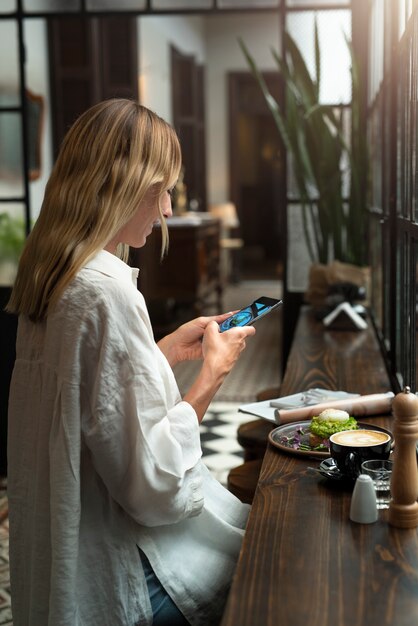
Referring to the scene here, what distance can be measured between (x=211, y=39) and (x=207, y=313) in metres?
4.15

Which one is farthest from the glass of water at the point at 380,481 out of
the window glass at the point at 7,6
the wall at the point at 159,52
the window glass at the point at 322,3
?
the wall at the point at 159,52

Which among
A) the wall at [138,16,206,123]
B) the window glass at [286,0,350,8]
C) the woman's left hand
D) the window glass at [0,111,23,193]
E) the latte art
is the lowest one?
the latte art

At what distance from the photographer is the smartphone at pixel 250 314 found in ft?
5.90

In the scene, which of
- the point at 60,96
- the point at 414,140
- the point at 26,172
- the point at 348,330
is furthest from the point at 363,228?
the point at 60,96

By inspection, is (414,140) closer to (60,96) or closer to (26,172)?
(26,172)

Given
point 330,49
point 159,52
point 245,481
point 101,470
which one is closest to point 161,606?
point 101,470

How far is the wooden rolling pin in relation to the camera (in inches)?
76.2

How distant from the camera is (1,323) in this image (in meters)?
3.96

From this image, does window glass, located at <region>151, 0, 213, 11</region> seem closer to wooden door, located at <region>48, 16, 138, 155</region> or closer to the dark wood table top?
the dark wood table top

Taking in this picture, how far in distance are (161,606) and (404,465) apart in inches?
19.7

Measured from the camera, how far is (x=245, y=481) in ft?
7.50

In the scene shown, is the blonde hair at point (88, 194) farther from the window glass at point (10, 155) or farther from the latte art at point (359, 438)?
the window glass at point (10, 155)

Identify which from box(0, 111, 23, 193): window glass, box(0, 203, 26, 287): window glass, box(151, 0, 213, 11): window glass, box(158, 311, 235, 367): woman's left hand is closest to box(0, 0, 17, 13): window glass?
box(0, 111, 23, 193): window glass

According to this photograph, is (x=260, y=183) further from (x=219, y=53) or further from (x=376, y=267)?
(x=376, y=267)
